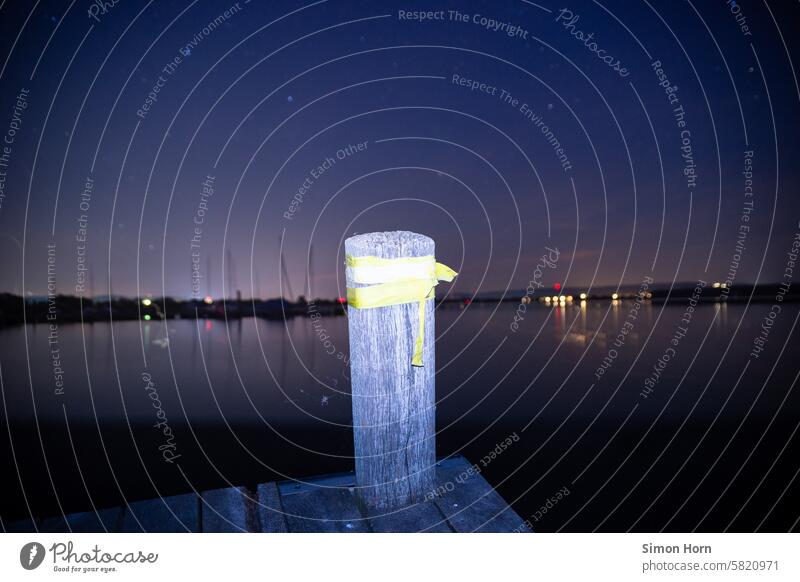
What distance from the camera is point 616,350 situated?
1037 cm

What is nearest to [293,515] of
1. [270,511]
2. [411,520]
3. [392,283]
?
[270,511]

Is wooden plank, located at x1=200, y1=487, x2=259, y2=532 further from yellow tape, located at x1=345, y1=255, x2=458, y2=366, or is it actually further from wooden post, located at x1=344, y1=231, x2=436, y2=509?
yellow tape, located at x1=345, y1=255, x2=458, y2=366

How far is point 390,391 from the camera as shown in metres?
1.84

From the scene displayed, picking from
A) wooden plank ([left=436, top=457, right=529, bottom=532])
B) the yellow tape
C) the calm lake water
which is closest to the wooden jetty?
wooden plank ([left=436, top=457, right=529, bottom=532])

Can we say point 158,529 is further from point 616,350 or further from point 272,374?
point 616,350

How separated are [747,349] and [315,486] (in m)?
13.1

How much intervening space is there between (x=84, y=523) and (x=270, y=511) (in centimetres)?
83

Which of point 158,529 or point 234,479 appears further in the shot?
point 234,479

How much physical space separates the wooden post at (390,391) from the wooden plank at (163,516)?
2.53ft

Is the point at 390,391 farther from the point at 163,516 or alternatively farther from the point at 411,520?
the point at 163,516

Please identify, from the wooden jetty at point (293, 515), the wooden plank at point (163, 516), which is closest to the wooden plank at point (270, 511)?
the wooden jetty at point (293, 515)

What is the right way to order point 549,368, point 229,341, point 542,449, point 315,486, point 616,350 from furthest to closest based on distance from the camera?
point 229,341 < point 616,350 < point 549,368 < point 542,449 < point 315,486

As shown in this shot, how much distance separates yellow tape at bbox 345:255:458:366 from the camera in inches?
69.7
